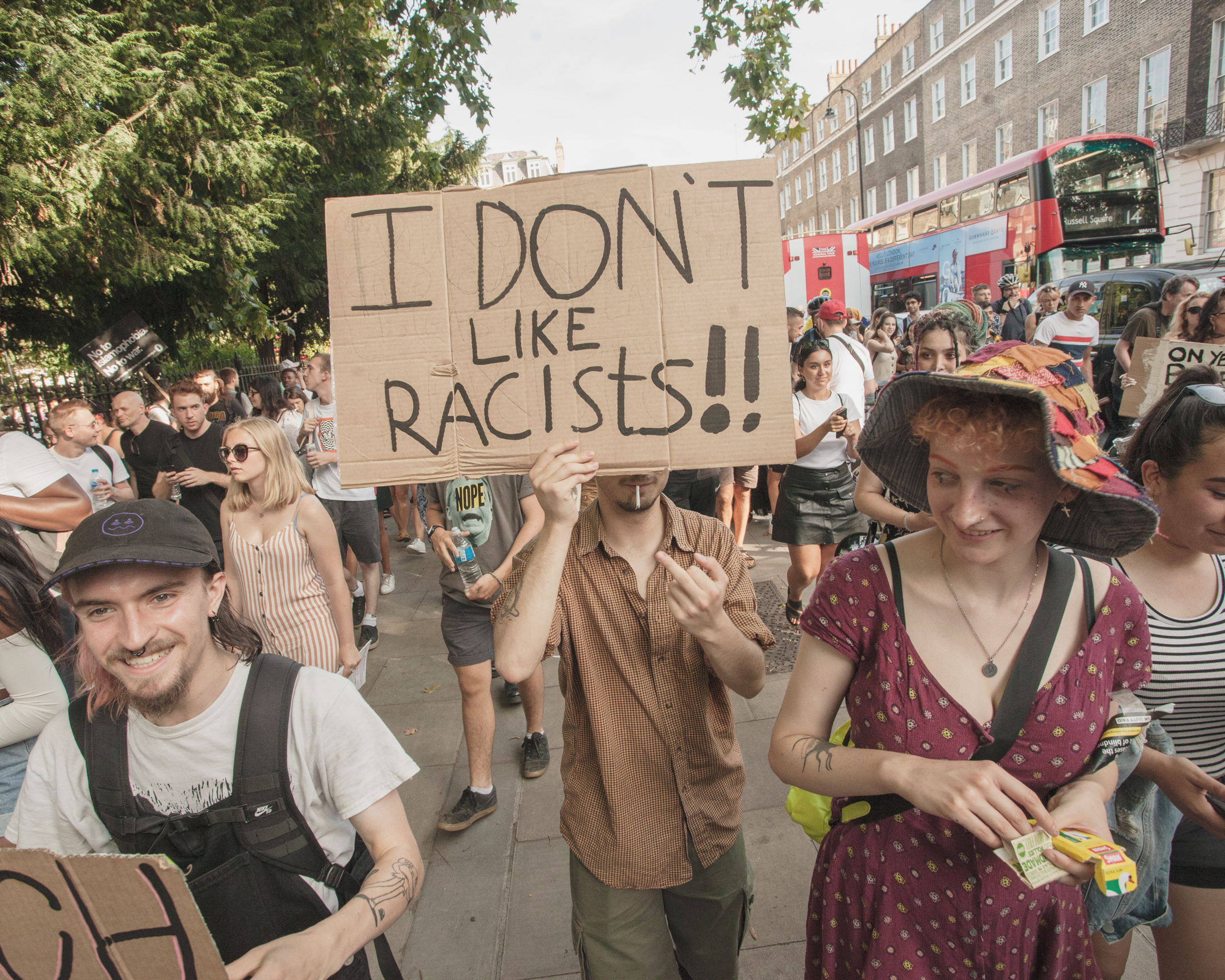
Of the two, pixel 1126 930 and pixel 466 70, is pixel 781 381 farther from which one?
pixel 466 70

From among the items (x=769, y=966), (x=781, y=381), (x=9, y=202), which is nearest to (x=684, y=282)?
(x=781, y=381)

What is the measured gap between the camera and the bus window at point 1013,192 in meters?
15.0

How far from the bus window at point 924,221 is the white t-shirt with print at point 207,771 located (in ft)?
67.0

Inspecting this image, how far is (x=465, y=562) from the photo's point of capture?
3.36 meters

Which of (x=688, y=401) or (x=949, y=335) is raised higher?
(x=949, y=335)

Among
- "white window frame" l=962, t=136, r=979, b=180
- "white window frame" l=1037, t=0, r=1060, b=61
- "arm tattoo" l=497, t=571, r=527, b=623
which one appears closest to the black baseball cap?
"arm tattoo" l=497, t=571, r=527, b=623

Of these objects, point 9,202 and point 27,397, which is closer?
point 9,202

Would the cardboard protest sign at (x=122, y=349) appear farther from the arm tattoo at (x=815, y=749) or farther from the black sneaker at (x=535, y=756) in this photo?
the arm tattoo at (x=815, y=749)

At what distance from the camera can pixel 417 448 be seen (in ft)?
5.59

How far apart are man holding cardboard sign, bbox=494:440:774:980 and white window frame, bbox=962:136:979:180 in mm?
35457

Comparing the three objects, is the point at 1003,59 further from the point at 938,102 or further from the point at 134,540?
the point at 134,540

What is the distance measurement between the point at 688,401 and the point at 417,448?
2.13ft

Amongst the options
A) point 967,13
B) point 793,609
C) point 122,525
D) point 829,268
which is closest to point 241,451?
point 122,525

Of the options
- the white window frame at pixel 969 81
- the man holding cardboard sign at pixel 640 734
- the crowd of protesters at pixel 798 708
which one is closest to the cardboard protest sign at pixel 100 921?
the crowd of protesters at pixel 798 708
